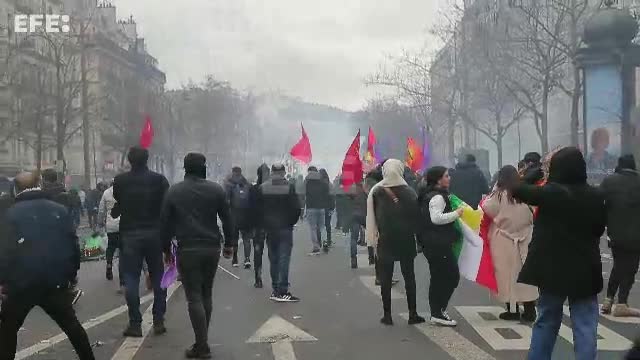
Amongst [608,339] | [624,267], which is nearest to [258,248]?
[624,267]

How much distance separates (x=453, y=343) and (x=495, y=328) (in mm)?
909

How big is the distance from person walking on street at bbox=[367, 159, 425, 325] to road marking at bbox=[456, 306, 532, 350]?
685mm

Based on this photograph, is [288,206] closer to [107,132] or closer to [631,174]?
[631,174]

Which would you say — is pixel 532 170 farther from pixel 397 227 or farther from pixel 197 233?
pixel 197 233

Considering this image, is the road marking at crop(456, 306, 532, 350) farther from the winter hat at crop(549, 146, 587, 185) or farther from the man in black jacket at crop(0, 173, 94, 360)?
the man in black jacket at crop(0, 173, 94, 360)

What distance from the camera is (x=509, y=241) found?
8.76 meters

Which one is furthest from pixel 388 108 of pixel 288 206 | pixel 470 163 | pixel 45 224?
pixel 45 224

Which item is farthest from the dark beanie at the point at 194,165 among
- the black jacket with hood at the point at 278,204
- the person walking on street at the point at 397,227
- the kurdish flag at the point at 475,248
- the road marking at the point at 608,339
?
the road marking at the point at 608,339

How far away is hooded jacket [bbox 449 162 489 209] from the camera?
15617 mm

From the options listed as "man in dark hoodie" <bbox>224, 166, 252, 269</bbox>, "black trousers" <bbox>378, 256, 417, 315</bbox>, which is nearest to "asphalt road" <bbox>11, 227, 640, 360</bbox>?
"black trousers" <bbox>378, 256, 417, 315</bbox>

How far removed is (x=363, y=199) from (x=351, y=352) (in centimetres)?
736

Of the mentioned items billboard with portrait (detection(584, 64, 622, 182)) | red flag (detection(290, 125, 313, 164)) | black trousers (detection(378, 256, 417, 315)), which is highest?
billboard with portrait (detection(584, 64, 622, 182))

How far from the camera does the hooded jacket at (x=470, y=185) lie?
1562 centimetres

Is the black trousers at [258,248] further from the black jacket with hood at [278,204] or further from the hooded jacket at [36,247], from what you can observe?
the hooded jacket at [36,247]
